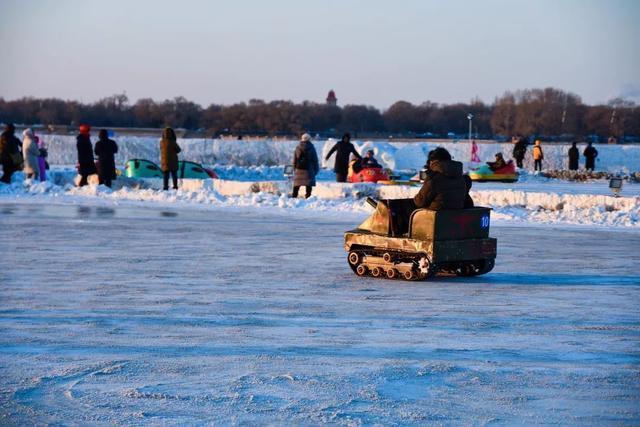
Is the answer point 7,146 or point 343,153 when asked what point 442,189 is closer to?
point 343,153

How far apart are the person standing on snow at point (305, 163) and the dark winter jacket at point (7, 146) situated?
8623 mm

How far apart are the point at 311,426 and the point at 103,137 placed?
21.5 metres

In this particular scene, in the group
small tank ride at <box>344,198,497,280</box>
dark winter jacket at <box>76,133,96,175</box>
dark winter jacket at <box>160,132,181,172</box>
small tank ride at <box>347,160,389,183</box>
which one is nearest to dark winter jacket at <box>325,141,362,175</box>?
small tank ride at <box>347,160,389,183</box>

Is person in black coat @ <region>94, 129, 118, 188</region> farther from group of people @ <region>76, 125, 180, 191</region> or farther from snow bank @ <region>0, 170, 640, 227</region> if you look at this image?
snow bank @ <region>0, 170, 640, 227</region>

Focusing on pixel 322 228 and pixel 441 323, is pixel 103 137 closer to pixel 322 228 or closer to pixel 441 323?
pixel 322 228

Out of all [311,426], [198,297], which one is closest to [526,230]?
[198,297]

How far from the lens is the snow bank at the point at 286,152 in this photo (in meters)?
57.2

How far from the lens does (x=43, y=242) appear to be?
15.0m

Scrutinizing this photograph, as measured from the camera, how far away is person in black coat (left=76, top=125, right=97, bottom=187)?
27000 millimetres

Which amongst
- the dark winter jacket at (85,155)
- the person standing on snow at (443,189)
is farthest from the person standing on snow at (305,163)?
the person standing on snow at (443,189)

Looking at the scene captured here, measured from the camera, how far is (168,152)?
2547 cm

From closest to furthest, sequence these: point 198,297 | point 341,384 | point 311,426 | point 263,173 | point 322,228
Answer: point 311,426 < point 341,384 < point 198,297 < point 322,228 < point 263,173

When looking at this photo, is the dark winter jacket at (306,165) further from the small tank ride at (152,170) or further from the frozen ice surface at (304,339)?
the small tank ride at (152,170)

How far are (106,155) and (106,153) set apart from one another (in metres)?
0.15
